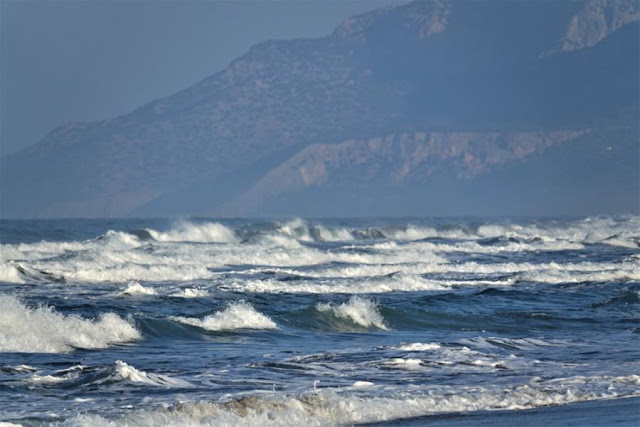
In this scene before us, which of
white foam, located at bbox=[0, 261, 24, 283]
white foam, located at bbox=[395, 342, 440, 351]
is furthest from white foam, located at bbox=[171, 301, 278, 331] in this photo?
white foam, located at bbox=[0, 261, 24, 283]

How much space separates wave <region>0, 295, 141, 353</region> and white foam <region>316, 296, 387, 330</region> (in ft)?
16.8

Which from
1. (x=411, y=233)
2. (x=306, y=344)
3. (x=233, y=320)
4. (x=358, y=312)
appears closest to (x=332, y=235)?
(x=411, y=233)

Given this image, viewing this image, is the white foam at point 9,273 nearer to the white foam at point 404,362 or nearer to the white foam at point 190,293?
the white foam at point 190,293

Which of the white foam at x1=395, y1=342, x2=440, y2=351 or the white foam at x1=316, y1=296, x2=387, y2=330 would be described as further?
the white foam at x1=316, y1=296, x2=387, y2=330

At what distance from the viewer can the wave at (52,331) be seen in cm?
2259

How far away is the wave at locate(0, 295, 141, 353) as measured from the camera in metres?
22.6

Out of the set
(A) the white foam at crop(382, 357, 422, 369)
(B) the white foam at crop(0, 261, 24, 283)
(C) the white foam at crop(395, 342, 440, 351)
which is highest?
(B) the white foam at crop(0, 261, 24, 283)

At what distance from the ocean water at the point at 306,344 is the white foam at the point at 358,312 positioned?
0.04 meters

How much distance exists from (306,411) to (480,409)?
2305mm

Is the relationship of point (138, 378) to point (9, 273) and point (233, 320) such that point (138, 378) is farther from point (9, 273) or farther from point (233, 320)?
point (9, 273)

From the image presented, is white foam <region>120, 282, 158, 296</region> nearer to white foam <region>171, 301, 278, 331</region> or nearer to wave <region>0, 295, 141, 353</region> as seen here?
white foam <region>171, 301, 278, 331</region>

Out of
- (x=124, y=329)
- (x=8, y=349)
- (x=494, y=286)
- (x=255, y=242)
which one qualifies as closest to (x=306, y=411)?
(x=8, y=349)

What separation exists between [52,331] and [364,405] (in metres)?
8.21

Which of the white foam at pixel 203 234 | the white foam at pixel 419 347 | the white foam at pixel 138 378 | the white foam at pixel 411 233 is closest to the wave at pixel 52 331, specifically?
the white foam at pixel 138 378
